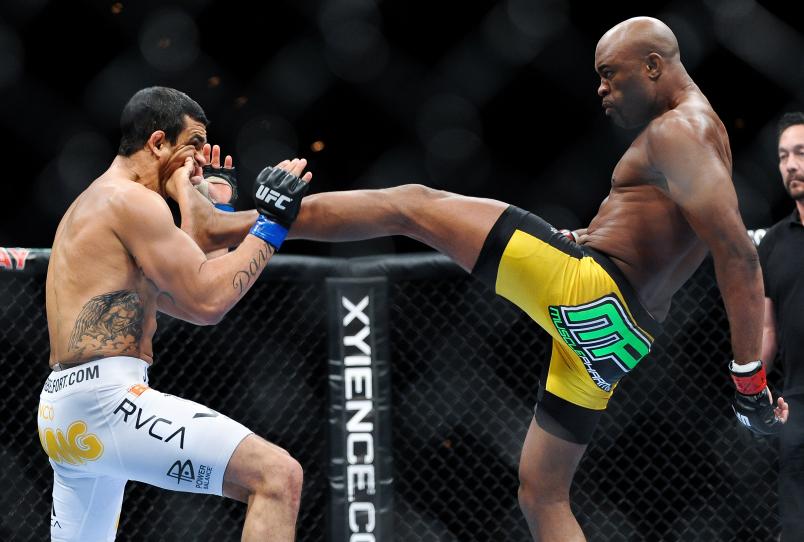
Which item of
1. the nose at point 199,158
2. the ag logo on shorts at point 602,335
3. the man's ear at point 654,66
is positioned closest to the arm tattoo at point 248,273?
the nose at point 199,158

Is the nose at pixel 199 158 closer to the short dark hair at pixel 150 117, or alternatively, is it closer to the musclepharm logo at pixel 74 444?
the short dark hair at pixel 150 117

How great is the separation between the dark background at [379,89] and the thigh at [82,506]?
1822 mm

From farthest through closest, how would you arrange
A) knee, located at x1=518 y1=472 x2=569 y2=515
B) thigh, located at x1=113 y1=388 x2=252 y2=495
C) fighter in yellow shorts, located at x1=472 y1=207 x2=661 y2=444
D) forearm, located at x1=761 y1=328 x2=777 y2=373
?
forearm, located at x1=761 y1=328 x2=777 y2=373 < knee, located at x1=518 y1=472 x2=569 y2=515 < fighter in yellow shorts, located at x1=472 y1=207 x2=661 y2=444 < thigh, located at x1=113 y1=388 x2=252 y2=495

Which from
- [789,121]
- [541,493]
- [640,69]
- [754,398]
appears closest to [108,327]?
[541,493]

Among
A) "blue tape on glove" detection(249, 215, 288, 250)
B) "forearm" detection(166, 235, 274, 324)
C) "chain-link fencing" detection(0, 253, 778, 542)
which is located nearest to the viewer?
"forearm" detection(166, 235, 274, 324)

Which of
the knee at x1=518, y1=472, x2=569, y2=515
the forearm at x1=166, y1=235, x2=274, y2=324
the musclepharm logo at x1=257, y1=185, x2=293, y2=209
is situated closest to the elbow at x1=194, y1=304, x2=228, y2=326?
the forearm at x1=166, y1=235, x2=274, y2=324

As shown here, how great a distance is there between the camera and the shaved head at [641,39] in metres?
2.09

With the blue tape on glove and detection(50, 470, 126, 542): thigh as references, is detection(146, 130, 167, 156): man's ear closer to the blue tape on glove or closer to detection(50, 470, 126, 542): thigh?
the blue tape on glove

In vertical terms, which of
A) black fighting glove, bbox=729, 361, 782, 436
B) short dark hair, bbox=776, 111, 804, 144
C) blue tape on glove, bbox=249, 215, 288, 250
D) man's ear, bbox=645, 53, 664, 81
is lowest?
black fighting glove, bbox=729, 361, 782, 436

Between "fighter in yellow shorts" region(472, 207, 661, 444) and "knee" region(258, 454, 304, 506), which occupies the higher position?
"fighter in yellow shorts" region(472, 207, 661, 444)

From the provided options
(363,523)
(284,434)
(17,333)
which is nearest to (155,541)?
(284,434)

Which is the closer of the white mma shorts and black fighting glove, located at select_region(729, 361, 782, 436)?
the white mma shorts

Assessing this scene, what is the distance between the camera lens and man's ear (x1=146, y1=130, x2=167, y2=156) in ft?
6.54

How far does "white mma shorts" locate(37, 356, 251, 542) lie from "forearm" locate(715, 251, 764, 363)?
3.40 feet
